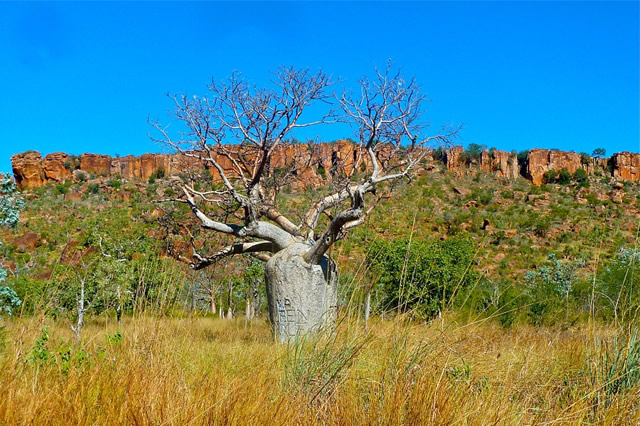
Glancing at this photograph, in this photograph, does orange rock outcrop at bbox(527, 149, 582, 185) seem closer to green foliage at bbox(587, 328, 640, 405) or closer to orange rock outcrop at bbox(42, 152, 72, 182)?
orange rock outcrop at bbox(42, 152, 72, 182)

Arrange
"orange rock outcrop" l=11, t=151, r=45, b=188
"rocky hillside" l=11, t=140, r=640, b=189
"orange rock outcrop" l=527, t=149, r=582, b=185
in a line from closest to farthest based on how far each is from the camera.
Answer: "orange rock outcrop" l=527, t=149, r=582, b=185, "rocky hillside" l=11, t=140, r=640, b=189, "orange rock outcrop" l=11, t=151, r=45, b=188

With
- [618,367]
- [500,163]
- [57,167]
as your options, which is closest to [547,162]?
[500,163]

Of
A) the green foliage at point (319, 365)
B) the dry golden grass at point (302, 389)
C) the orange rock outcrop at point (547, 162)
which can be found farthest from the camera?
the orange rock outcrop at point (547, 162)

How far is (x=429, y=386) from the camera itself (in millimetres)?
1826

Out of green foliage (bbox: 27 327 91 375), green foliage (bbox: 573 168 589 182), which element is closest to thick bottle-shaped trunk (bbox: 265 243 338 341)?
green foliage (bbox: 27 327 91 375)

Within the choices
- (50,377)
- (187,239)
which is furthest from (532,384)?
(187,239)

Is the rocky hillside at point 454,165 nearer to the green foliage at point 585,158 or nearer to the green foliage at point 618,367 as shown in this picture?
the green foliage at point 585,158

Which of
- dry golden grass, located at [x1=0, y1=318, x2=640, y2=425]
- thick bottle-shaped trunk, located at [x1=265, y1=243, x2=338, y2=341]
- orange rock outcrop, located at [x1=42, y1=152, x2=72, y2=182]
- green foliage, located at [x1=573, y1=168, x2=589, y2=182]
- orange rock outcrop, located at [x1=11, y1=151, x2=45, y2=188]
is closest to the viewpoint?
dry golden grass, located at [x1=0, y1=318, x2=640, y2=425]

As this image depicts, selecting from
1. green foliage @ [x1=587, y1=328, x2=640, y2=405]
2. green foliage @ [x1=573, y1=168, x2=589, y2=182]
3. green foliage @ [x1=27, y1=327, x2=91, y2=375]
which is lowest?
green foliage @ [x1=587, y1=328, x2=640, y2=405]

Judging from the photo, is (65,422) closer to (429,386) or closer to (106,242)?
(429,386)

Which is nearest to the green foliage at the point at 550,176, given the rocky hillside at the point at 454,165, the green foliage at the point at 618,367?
the rocky hillside at the point at 454,165

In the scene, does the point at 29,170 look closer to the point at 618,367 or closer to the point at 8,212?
the point at 8,212

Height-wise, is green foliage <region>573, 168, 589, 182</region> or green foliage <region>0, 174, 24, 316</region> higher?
green foliage <region>573, 168, 589, 182</region>

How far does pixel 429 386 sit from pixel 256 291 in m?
17.5
